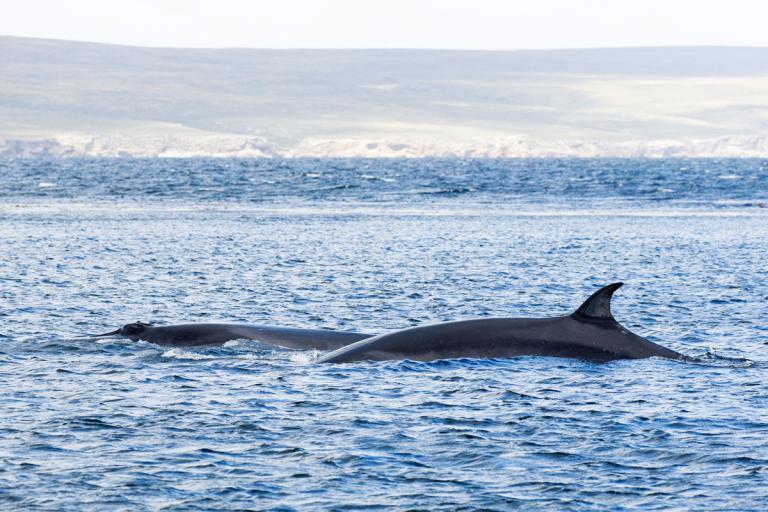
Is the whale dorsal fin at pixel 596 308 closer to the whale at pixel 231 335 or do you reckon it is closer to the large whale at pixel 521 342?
the large whale at pixel 521 342

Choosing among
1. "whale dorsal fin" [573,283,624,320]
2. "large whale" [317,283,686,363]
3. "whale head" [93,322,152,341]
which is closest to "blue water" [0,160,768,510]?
"large whale" [317,283,686,363]

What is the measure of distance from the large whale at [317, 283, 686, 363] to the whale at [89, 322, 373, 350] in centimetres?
169

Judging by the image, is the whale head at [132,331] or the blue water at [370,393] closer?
the blue water at [370,393]

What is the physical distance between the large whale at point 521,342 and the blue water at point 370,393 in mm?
379

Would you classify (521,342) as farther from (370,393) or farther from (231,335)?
(231,335)

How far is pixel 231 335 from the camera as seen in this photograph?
24906mm

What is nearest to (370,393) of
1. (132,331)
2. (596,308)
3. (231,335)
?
(596,308)

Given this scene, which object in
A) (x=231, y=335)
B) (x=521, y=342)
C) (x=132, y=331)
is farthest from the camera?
(x=132, y=331)

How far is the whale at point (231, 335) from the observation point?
24.3 m

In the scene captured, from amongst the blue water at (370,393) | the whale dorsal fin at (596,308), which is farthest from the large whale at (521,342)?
the blue water at (370,393)

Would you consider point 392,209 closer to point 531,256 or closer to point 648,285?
point 531,256

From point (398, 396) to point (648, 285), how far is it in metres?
18.9

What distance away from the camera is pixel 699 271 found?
40750 millimetres

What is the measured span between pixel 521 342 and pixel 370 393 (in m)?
3.57
